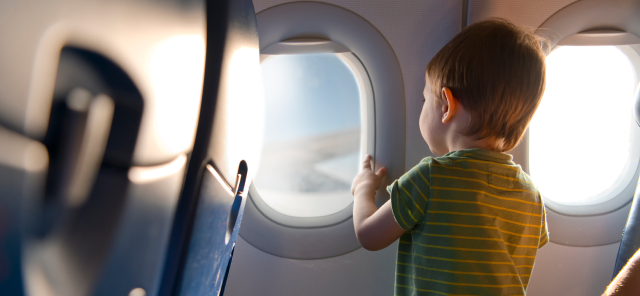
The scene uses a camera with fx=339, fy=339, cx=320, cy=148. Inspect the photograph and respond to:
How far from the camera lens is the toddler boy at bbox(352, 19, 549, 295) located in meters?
0.68

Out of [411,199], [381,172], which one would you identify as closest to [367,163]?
→ [381,172]

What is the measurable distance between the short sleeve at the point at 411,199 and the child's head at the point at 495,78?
0.15 m

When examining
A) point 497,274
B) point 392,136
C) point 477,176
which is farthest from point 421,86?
point 497,274

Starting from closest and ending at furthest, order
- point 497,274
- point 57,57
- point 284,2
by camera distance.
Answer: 1. point 57,57
2. point 497,274
3. point 284,2

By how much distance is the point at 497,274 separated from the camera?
0.68 metres

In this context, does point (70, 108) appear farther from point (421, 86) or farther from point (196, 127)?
point (421, 86)

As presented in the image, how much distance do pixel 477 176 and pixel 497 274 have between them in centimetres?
20

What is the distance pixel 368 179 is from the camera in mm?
961

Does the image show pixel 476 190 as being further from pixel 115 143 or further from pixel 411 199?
pixel 115 143

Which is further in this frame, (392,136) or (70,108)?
(392,136)

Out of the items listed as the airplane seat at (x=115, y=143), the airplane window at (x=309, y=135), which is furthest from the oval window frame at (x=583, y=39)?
the airplane seat at (x=115, y=143)

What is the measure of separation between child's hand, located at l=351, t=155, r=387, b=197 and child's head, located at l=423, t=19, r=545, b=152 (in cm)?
29

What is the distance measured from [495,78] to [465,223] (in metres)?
0.30

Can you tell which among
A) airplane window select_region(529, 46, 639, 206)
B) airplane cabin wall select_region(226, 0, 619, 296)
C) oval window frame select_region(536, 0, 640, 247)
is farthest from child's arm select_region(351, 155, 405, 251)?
airplane window select_region(529, 46, 639, 206)
